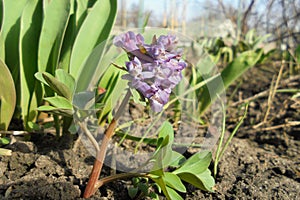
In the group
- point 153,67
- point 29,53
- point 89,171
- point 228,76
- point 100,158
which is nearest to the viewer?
point 153,67

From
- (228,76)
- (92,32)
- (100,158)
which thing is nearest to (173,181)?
(100,158)

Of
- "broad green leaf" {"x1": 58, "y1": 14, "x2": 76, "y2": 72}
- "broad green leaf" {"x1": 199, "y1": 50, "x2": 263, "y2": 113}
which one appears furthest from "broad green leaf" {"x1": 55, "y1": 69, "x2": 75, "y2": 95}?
"broad green leaf" {"x1": 199, "y1": 50, "x2": 263, "y2": 113}

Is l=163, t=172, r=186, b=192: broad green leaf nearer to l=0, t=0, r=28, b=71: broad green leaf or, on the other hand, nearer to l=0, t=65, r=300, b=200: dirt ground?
l=0, t=65, r=300, b=200: dirt ground

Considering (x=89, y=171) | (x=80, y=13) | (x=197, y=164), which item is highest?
(x=80, y=13)

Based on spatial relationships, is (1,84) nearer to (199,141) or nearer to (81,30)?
(81,30)

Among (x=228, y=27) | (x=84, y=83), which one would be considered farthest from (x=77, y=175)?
(x=228, y=27)

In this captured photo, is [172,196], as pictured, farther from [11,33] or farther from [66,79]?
[11,33]
